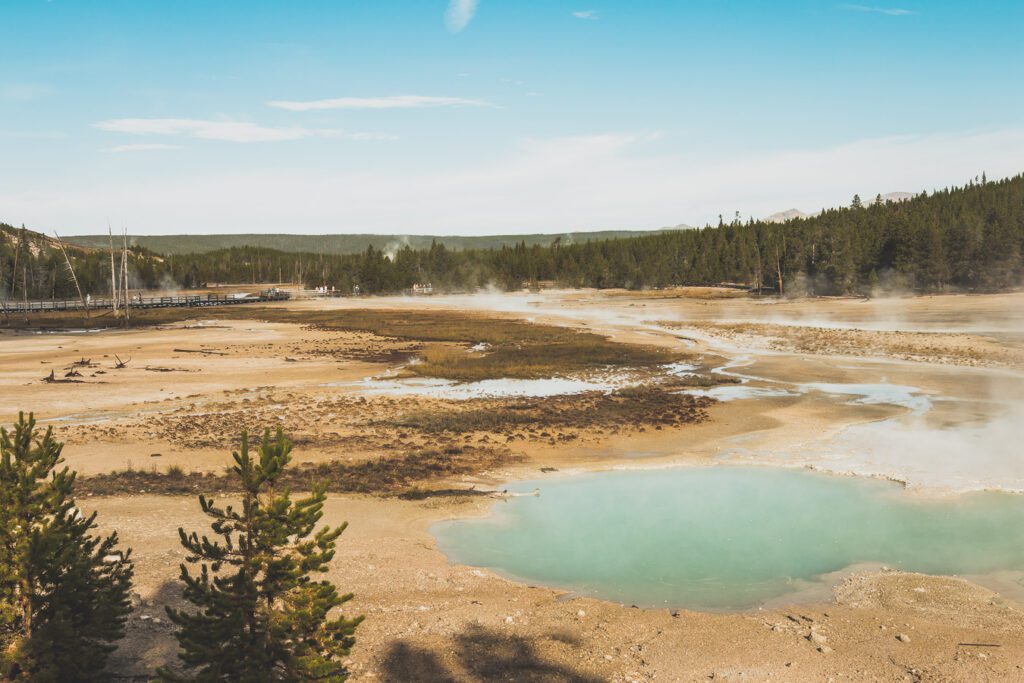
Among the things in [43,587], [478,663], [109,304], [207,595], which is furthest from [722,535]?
[109,304]

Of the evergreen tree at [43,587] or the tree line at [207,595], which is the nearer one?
the tree line at [207,595]

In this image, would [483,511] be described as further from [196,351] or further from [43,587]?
[196,351]

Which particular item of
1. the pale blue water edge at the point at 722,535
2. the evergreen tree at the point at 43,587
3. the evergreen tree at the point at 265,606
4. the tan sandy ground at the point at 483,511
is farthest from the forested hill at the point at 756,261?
the evergreen tree at the point at 265,606

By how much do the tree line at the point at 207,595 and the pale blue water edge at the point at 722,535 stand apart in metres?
5.86

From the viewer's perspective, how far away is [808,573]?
12.1 metres

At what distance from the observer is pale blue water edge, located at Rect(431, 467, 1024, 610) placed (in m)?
11.9

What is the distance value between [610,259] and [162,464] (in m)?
149

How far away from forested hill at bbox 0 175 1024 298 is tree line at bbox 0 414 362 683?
91.7 meters

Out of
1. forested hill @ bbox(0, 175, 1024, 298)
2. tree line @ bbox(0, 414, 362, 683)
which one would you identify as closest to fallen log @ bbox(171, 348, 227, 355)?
tree line @ bbox(0, 414, 362, 683)

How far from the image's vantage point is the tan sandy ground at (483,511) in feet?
29.4

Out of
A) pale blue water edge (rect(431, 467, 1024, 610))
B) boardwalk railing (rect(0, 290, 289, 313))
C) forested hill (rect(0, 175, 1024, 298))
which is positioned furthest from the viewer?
boardwalk railing (rect(0, 290, 289, 313))

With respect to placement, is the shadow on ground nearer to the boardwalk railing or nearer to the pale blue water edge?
the pale blue water edge

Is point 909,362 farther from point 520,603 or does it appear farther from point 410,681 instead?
point 410,681

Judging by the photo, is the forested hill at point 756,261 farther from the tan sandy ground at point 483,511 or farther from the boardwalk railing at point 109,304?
the tan sandy ground at point 483,511
